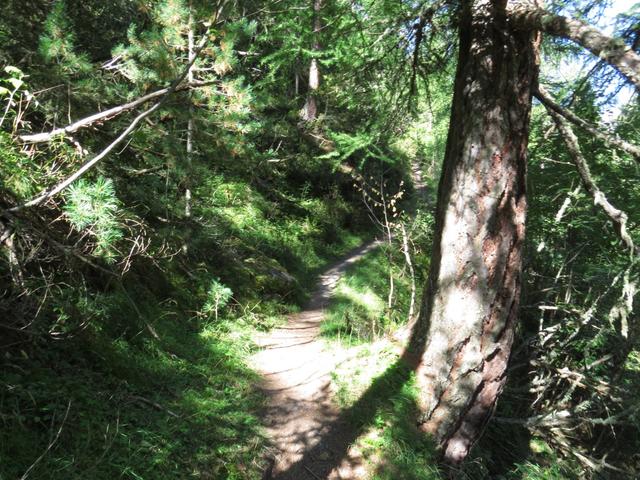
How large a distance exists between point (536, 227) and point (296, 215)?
8321 mm

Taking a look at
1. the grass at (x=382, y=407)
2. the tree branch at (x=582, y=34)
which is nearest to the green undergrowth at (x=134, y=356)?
the grass at (x=382, y=407)

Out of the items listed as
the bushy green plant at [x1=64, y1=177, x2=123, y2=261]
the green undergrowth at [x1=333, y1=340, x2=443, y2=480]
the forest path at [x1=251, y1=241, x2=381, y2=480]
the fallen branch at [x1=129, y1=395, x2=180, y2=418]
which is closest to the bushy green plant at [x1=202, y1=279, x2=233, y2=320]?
the forest path at [x1=251, y1=241, x2=381, y2=480]

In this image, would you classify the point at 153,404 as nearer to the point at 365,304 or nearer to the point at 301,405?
the point at 301,405

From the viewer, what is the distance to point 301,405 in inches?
174

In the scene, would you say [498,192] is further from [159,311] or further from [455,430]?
[159,311]

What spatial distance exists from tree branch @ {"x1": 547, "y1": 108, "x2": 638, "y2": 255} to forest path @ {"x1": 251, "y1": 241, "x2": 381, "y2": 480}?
9.78 ft

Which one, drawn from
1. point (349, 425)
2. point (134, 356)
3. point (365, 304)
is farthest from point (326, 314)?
point (134, 356)

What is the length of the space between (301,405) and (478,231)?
8.71 feet

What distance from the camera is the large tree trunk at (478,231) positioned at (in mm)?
3471

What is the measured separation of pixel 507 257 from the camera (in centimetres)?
367

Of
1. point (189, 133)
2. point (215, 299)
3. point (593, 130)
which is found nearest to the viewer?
point (593, 130)

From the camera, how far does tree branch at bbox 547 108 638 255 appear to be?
3.18 metres

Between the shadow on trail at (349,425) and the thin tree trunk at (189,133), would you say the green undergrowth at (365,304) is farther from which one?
the thin tree trunk at (189,133)

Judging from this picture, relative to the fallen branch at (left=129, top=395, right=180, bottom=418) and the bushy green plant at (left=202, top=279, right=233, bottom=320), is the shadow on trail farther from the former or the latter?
the bushy green plant at (left=202, top=279, right=233, bottom=320)
